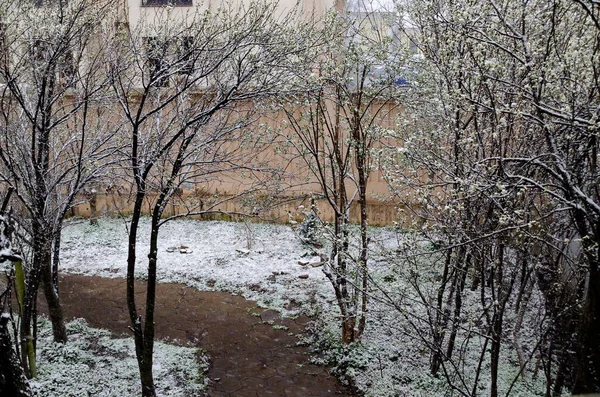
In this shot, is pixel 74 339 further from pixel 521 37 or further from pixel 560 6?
pixel 560 6

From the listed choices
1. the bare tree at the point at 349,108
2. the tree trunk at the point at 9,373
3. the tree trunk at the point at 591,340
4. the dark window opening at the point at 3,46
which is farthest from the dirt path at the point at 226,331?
the dark window opening at the point at 3,46

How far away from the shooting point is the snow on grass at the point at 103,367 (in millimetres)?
5640

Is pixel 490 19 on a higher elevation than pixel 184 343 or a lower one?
higher

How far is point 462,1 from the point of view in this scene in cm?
464

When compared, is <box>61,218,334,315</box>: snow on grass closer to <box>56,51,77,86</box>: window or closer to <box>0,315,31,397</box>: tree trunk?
<box>56,51,77,86</box>: window

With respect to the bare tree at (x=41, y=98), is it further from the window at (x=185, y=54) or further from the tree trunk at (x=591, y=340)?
the tree trunk at (x=591, y=340)

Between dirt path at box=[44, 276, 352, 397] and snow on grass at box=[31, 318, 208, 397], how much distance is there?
303mm

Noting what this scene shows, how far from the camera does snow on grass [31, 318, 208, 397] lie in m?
5.64

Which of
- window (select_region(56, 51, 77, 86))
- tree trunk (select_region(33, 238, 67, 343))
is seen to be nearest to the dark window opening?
window (select_region(56, 51, 77, 86))

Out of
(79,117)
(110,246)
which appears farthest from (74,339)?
(110,246)

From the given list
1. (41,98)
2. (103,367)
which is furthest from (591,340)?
(41,98)

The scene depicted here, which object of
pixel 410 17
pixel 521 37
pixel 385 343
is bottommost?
pixel 385 343

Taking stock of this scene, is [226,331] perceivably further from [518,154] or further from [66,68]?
[518,154]

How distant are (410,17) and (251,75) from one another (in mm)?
2432
